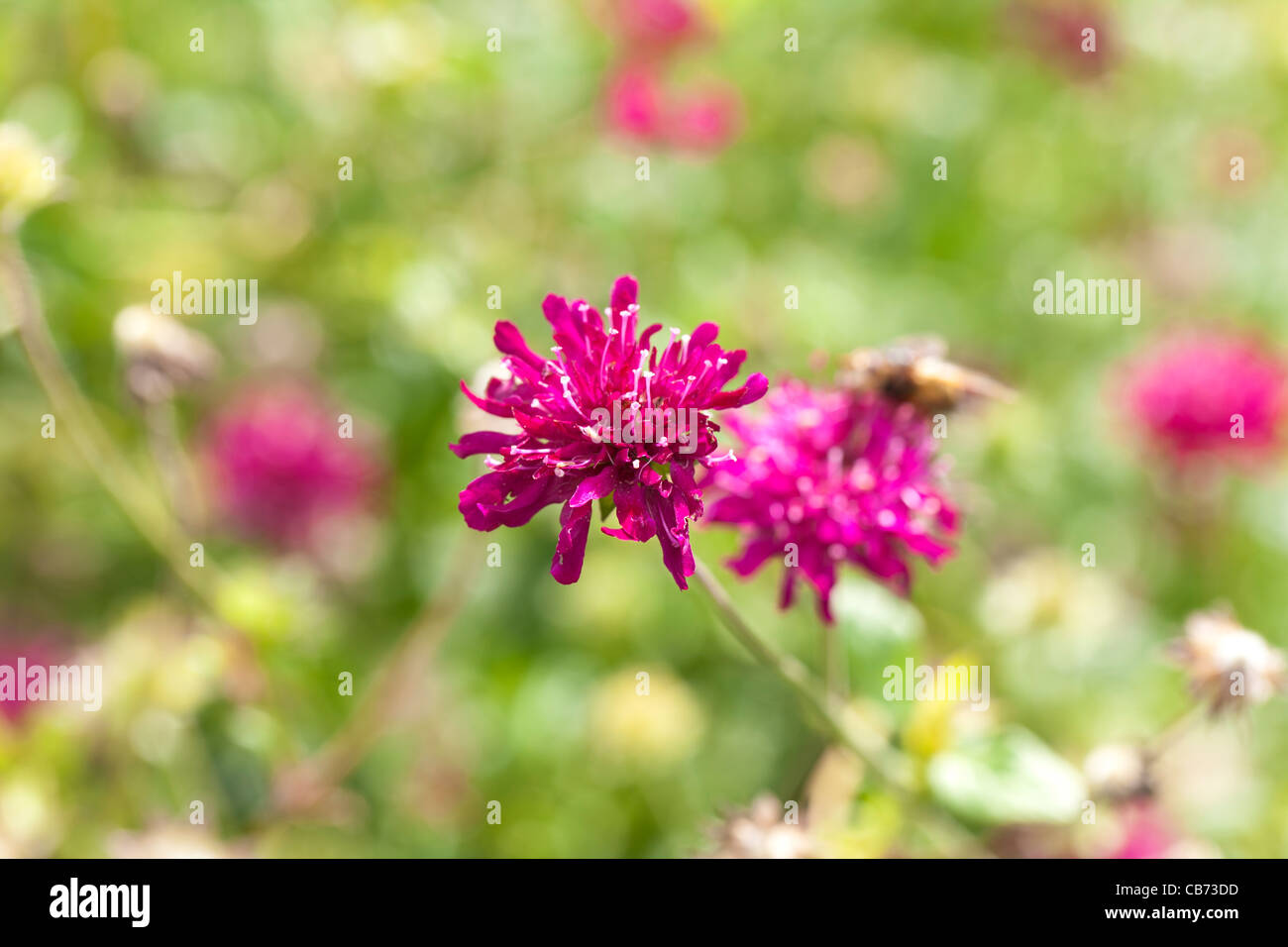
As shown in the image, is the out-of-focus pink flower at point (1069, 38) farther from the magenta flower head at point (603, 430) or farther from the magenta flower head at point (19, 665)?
the magenta flower head at point (19, 665)

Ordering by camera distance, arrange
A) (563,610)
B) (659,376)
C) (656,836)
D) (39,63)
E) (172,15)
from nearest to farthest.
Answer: (659,376), (656,836), (563,610), (39,63), (172,15)

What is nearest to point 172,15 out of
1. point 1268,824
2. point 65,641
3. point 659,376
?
point 65,641

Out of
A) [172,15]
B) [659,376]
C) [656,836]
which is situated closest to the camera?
[659,376]

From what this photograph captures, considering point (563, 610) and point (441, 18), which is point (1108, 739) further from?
point (441, 18)

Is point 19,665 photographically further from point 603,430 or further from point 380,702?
point 603,430

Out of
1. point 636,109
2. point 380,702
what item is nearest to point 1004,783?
point 380,702
